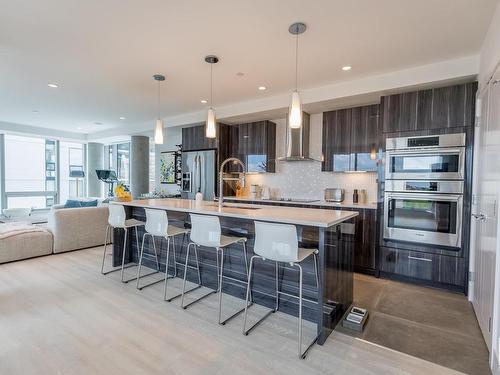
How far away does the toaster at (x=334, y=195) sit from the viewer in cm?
459

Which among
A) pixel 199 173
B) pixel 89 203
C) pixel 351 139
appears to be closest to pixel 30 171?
pixel 89 203

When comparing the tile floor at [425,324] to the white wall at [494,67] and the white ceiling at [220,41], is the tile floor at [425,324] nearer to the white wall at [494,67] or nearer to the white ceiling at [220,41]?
the white wall at [494,67]

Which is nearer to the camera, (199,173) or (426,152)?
(426,152)

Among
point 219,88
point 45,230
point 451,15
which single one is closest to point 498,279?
point 451,15

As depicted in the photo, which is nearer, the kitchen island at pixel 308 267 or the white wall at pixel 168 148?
the kitchen island at pixel 308 267

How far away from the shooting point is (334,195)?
4.68 metres

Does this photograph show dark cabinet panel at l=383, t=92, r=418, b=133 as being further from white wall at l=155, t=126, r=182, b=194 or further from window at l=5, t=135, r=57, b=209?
window at l=5, t=135, r=57, b=209

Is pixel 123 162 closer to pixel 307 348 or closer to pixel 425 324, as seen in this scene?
pixel 307 348

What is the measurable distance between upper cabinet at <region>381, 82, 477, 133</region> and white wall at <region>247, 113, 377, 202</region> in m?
1.12

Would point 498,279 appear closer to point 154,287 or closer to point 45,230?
point 154,287

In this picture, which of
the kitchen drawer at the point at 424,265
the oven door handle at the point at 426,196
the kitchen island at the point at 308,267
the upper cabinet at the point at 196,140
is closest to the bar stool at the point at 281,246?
the kitchen island at the point at 308,267

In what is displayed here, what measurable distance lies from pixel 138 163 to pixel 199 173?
2828mm

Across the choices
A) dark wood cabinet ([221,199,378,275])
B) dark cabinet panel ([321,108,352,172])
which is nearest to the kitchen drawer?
dark wood cabinet ([221,199,378,275])

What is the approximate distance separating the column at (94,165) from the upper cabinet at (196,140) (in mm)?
4817
